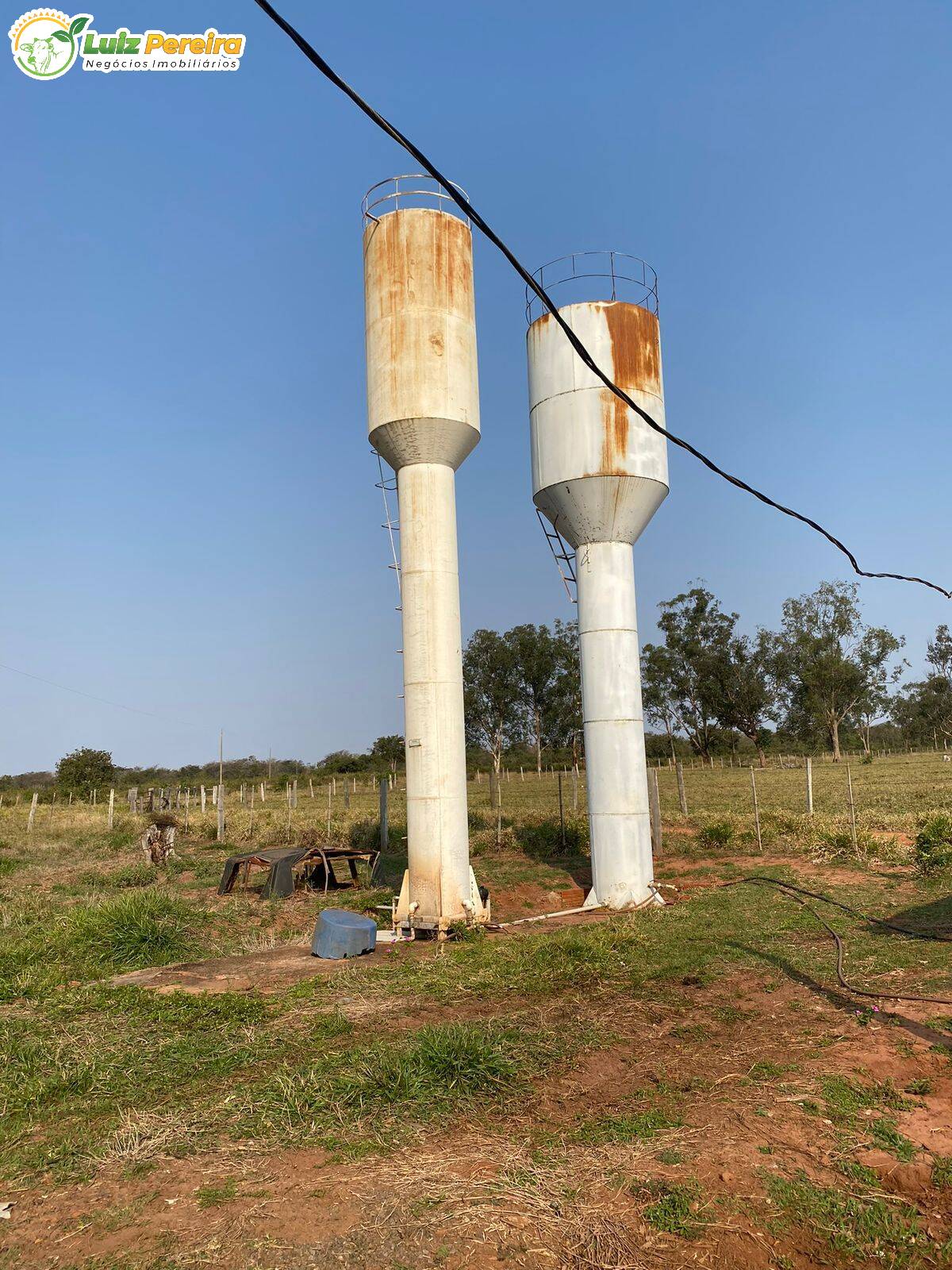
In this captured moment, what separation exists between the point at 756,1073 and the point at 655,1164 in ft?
6.45

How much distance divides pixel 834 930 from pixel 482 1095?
6.87m

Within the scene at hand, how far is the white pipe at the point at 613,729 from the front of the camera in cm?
1556

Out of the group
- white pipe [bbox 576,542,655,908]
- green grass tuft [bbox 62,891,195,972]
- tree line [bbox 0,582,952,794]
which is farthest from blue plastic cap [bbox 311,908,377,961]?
tree line [bbox 0,582,952,794]

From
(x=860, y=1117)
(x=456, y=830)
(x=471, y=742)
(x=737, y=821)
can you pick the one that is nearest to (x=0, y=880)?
(x=456, y=830)

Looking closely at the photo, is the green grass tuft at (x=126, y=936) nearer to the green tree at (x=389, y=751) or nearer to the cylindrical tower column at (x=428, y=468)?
the cylindrical tower column at (x=428, y=468)

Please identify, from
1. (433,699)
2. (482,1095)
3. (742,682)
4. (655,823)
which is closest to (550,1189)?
(482,1095)

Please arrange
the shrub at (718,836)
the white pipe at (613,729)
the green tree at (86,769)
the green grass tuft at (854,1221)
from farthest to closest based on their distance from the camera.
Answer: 1. the green tree at (86,769)
2. the shrub at (718,836)
3. the white pipe at (613,729)
4. the green grass tuft at (854,1221)

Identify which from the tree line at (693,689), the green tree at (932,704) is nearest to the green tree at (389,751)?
the tree line at (693,689)

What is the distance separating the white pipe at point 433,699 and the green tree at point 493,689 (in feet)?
199

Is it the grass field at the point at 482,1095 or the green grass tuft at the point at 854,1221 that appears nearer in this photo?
the green grass tuft at the point at 854,1221

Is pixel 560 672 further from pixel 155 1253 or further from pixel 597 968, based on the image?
pixel 155 1253

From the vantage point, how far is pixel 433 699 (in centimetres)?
1402

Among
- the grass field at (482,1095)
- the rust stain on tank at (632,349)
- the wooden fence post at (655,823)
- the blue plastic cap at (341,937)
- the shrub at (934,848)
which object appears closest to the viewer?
the grass field at (482,1095)

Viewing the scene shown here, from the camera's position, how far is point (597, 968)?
10.6 m
